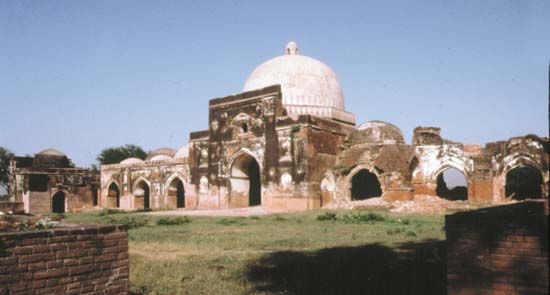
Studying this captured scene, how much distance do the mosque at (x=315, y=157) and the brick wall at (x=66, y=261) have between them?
16.9 m

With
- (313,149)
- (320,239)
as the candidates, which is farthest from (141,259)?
(313,149)

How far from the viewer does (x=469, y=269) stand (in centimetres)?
397

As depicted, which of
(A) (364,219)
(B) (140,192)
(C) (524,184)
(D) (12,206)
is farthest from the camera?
(B) (140,192)

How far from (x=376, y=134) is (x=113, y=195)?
20724 millimetres

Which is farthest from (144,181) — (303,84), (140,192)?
(303,84)

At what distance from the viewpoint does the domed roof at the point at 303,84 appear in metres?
27.5

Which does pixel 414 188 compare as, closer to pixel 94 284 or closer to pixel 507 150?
pixel 507 150

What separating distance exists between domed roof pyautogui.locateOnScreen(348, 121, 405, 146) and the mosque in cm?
6

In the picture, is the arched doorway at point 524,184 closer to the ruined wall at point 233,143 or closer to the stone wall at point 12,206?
the ruined wall at point 233,143

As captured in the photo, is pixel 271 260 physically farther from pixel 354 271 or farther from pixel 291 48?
pixel 291 48

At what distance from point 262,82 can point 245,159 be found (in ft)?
19.6

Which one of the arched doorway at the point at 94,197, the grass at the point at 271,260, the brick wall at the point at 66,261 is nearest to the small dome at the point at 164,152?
the arched doorway at the point at 94,197

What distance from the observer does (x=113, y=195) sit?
113 feet

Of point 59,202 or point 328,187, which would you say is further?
point 59,202
